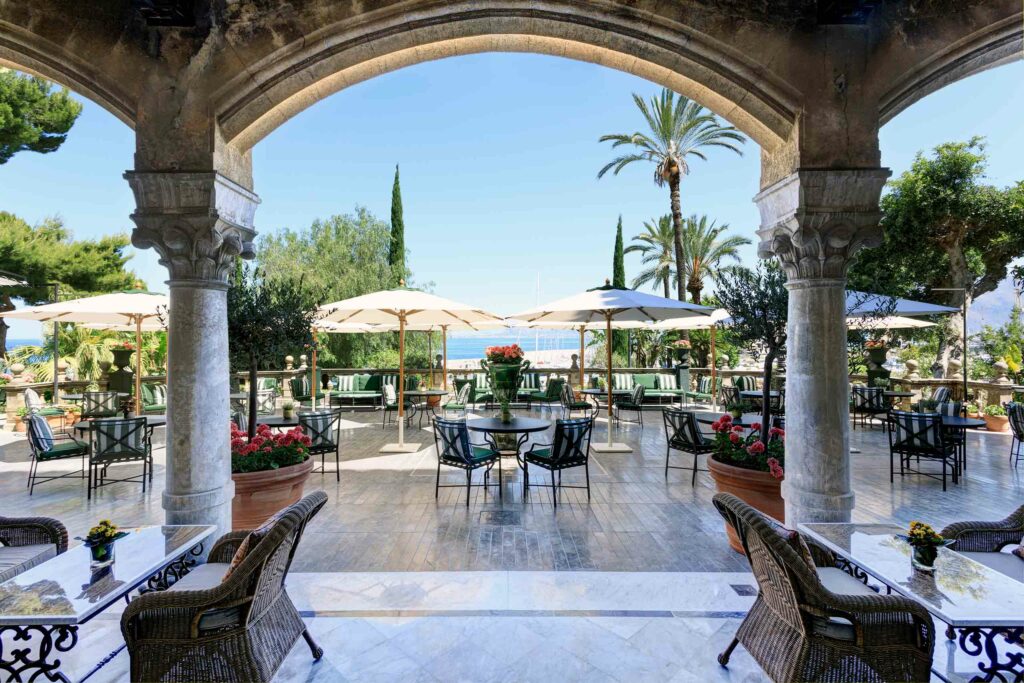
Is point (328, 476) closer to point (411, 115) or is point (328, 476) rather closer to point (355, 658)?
point (355, 658)

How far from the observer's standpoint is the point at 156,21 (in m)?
3.29

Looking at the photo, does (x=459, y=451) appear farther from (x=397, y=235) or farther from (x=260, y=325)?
(x=397, y=235)

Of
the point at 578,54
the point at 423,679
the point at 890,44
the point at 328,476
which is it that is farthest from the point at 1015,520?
the point at 328,476

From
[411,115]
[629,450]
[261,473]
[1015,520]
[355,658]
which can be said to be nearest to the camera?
[355,658]

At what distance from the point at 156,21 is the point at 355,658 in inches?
163

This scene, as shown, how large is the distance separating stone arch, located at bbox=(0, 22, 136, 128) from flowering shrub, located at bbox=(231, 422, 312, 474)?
8.85 ft

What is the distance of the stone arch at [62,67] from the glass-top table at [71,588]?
2.81 metres

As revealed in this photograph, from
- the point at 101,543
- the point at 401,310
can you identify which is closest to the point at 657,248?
the point at 401,310

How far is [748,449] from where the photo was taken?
434 cm

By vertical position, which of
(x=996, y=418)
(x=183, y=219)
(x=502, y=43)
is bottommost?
(x=996, y=418)

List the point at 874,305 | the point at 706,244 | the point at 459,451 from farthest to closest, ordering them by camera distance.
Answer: the point at 706,244
the point at 874,305
the point at 459,451

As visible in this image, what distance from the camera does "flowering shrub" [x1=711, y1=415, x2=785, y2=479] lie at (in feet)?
13.8

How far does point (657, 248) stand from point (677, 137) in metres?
7.27

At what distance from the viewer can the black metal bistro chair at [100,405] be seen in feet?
28.5
